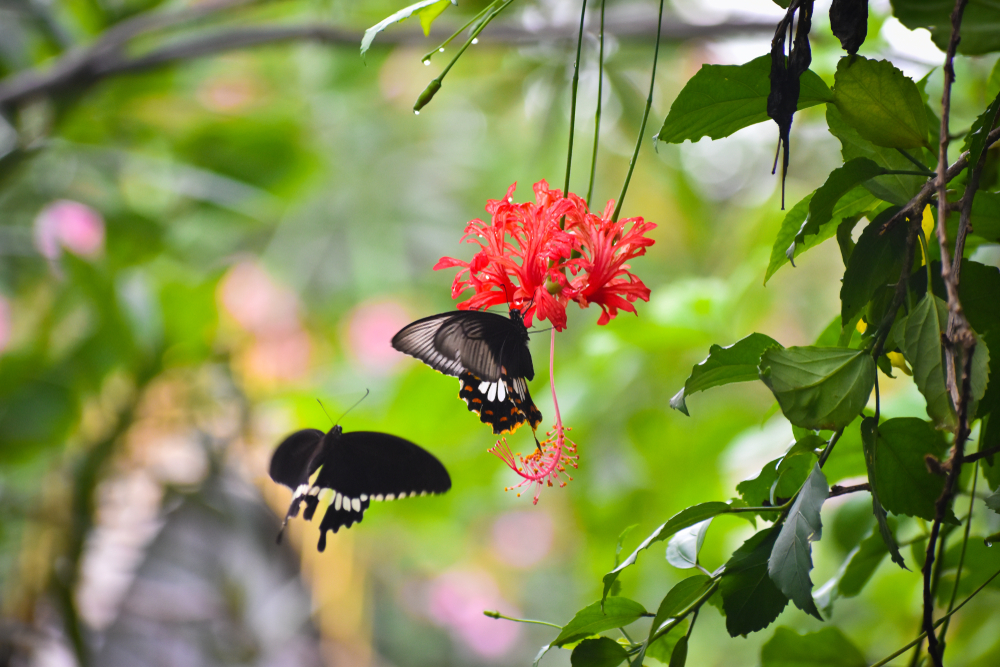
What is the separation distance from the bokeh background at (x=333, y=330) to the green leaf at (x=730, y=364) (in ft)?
0.76

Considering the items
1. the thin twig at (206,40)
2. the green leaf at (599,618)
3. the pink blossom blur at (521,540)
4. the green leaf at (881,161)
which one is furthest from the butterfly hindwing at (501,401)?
the pink blossom blur at (521,540)

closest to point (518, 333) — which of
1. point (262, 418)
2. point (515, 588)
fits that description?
point (262, 418)

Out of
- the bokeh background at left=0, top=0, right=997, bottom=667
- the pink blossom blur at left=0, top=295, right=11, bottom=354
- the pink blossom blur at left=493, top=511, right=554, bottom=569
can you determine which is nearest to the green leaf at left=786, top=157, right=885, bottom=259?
the bokeh background at left=0, top=0, right=997, bottom=667

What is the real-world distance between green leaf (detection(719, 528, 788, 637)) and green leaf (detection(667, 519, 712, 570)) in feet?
0.11

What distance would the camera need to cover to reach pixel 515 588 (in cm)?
225

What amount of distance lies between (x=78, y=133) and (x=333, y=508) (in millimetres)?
1390

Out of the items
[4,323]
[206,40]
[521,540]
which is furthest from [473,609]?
[206,40]

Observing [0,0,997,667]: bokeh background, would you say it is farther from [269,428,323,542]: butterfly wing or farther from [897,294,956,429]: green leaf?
[269,428,323,542]: butterfly wing

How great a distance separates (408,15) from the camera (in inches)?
12.0

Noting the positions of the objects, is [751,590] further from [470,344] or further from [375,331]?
[375,331]

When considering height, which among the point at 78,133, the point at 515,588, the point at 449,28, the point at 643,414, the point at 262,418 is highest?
the point at 78,133

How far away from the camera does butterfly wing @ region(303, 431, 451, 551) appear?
0.46m

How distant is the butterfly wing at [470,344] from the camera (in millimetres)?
401

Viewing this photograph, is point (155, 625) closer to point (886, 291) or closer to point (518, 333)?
point (518, 333)
